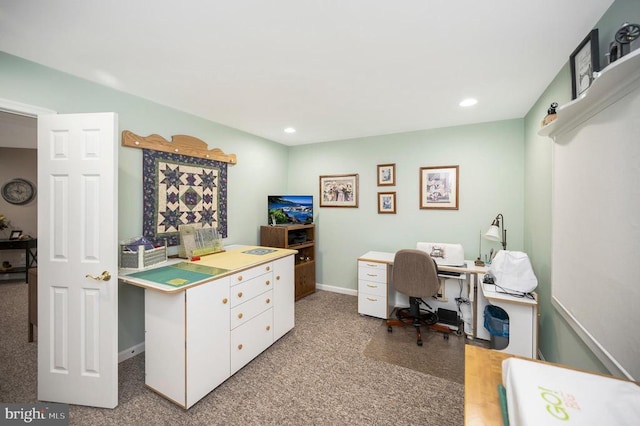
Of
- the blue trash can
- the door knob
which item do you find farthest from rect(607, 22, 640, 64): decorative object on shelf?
the door knob

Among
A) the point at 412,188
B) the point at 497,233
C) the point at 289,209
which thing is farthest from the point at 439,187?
the point at 289,209

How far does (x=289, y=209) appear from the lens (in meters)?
3.87

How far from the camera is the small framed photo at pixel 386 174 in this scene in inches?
142

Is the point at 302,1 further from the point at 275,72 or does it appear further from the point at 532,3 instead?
the point at 532,3

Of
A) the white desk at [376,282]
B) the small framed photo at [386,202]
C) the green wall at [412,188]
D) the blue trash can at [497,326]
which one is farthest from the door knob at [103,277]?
the blue trash can at [497,326]

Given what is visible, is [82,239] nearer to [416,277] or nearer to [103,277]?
[103,277]

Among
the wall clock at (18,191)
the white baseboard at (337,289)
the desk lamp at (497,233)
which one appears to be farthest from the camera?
the wall clock at (18,191)

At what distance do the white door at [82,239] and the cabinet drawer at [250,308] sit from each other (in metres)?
0.82

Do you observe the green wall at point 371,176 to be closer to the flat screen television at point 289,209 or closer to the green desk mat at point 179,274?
the flat screen television at point 289,209

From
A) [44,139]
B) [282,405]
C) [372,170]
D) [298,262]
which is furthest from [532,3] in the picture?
[298,262]

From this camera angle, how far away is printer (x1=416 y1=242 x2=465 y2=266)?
2.82m

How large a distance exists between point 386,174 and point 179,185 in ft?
8.83

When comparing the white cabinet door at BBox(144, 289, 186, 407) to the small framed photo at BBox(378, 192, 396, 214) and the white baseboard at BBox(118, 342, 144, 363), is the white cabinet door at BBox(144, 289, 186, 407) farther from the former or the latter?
the small framed photo at BBox(378, 192, 396, 214)

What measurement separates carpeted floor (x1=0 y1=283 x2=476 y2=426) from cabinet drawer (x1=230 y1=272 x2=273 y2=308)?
615mm
